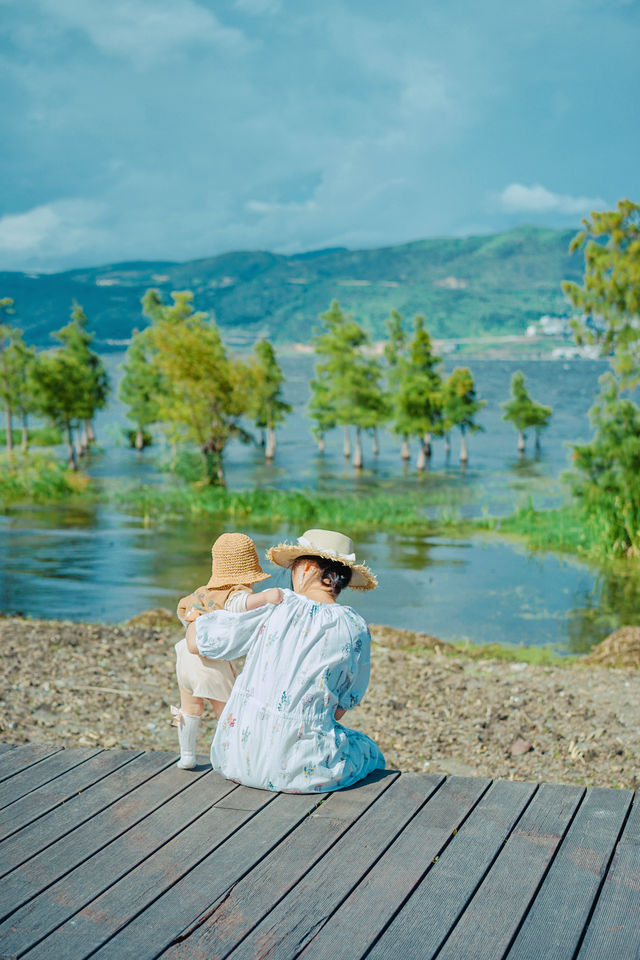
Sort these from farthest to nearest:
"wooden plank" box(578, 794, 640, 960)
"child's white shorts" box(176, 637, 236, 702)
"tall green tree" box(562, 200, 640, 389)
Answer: "tall green tree" box(562, 200, 640, 389) → "child's white shorts" box(176, 637, 236, 702) → "wooden plank" box(578, 794, 640, 960)

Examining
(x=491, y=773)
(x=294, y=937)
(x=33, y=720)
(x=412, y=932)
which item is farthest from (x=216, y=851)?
(x=33, y=720)

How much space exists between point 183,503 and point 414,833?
29.9 m

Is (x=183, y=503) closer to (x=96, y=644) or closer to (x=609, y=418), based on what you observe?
(x=609, y=418)

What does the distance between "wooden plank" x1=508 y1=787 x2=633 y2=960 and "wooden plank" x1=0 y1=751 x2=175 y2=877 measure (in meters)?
1.98

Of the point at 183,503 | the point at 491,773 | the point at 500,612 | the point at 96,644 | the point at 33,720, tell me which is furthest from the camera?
the point at 183,503

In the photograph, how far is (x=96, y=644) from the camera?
10672mm

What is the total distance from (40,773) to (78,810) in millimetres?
548

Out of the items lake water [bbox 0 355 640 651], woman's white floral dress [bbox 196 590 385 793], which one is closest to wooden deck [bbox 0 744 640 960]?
woman's white floral dress [bbox 196 590 385 793]

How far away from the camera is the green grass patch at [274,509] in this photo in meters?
29.2

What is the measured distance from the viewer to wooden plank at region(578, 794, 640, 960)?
10.3 feet

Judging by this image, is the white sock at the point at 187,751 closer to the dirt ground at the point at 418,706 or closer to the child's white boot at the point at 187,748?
the child's white boot at the point at 187,748

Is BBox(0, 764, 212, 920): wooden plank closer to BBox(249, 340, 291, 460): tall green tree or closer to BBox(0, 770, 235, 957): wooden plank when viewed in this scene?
BBox(0, 770, 235, 957): wooden plank

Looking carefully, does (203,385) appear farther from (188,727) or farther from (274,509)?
(188,727)

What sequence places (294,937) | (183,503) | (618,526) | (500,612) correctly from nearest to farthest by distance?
(294,937) < (500,612) < (618,526) < (183,503)
